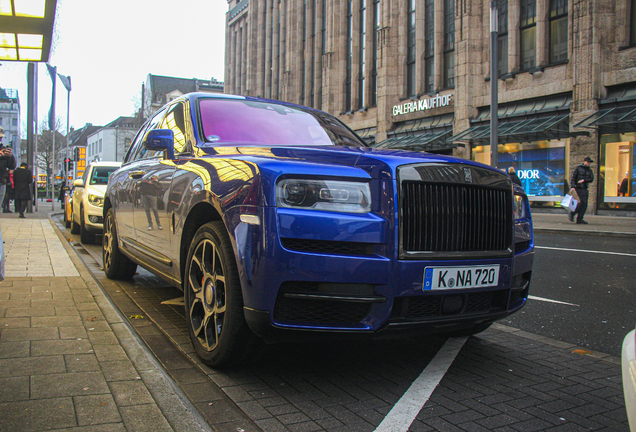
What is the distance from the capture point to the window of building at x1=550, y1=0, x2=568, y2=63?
2239 centimetres

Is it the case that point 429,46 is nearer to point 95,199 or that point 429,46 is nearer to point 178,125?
point 95,199

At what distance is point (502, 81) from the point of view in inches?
979

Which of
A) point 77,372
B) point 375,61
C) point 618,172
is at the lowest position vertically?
point 77,372

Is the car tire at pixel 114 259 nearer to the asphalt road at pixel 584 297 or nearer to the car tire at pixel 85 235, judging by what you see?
the asphalt road at pixel 584 297

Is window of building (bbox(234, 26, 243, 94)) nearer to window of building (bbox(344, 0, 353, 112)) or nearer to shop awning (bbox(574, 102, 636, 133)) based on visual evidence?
window of building (bbox(344, 0, 353, 112))

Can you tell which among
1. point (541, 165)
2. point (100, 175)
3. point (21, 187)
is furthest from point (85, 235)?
point (541, 165)

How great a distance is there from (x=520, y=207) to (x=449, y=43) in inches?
1054

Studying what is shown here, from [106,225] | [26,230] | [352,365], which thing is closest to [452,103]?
[26,230]

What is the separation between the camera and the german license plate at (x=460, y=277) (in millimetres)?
2908

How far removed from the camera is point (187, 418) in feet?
8.30

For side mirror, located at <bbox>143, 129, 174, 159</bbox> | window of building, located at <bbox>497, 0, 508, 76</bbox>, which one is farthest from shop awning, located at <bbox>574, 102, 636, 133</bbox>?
side mirror, located at <bbox>143, 129, 174, 159</bbox>

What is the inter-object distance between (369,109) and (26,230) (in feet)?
84.1

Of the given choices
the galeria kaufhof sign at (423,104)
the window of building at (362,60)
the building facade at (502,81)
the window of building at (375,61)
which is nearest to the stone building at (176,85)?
the building facade at (502,81)

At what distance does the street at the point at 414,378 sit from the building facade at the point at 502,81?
17.5m
